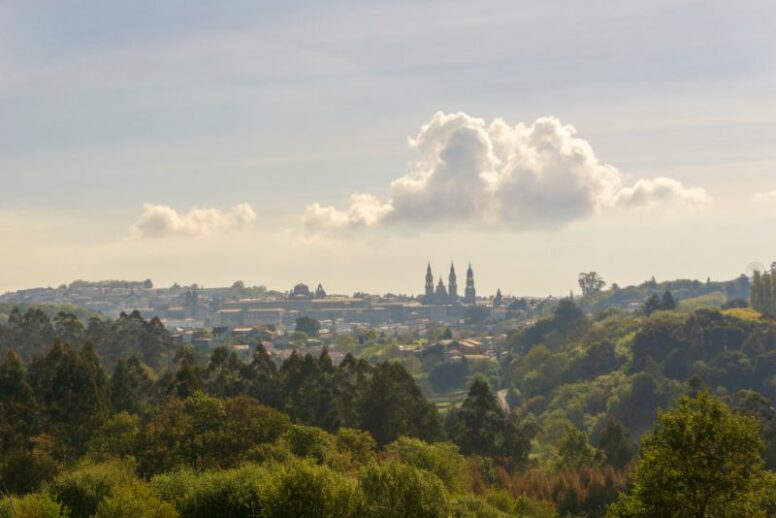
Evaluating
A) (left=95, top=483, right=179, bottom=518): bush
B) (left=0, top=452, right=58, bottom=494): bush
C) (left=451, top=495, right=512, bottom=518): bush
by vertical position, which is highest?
(left=95, top=483, right=179, bottom=518): bush

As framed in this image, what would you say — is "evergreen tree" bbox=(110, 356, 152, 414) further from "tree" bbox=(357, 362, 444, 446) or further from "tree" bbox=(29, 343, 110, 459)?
"tree" bbox=(357, 362, 444, 446)

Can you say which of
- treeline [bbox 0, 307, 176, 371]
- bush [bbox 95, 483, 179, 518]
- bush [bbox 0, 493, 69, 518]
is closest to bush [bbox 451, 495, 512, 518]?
bush [bbox 95, 483, 179, 518]

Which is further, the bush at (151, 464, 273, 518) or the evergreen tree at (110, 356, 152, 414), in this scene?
the evergreen tree at (110, 356, 152, 414)

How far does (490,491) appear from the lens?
227 ft

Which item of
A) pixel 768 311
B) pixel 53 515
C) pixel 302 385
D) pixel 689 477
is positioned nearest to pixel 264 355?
pixel 302 385

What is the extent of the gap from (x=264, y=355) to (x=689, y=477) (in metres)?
58.9

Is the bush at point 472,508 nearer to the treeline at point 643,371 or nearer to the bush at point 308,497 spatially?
the bush at point 308,497

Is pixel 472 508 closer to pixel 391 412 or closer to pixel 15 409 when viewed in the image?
pixel 391 412

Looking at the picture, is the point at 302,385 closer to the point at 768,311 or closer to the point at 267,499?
the point at 267,499

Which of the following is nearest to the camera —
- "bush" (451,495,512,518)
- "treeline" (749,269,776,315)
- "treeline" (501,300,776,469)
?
"bush" (451,495,512,518)

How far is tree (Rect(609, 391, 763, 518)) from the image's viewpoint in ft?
137

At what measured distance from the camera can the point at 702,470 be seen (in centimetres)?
4178

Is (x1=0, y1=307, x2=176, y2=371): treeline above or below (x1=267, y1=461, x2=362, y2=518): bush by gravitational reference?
above

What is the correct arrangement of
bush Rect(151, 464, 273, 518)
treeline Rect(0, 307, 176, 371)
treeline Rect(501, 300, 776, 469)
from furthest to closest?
treeline Rect(501, 300, 776, 469) → treeline Rect(0, 307, 176, 371) → bush Rect(151, 464, 273, 518)
